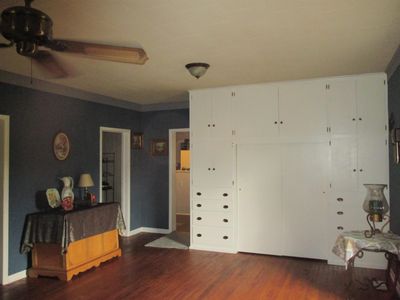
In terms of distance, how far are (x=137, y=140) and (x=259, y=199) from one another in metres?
2.77

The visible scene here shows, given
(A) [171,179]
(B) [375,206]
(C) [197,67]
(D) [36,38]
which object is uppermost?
(C) [197,67]

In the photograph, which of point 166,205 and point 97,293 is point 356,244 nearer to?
point 97,293

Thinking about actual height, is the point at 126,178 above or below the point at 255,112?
below

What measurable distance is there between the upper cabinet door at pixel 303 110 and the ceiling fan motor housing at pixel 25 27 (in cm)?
367

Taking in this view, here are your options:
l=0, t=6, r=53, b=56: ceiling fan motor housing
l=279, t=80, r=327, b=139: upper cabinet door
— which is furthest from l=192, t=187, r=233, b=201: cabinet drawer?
l=0, t=6, r=53, b=56: ceiling fan motor housing

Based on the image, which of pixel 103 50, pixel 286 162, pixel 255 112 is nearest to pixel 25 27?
pixel 103 50

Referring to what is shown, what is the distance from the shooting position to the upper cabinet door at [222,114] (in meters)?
5.00

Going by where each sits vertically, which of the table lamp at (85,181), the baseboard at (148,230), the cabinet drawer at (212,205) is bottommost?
the baseboard at (148,230)

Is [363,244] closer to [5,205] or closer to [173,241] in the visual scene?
[173,241]

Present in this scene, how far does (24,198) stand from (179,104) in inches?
124

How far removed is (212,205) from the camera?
5.06 metres

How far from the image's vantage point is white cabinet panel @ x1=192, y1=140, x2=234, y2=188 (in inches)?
197

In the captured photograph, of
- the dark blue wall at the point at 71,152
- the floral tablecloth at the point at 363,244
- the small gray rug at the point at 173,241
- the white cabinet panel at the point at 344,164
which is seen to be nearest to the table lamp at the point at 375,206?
the floral tablecloth at the point at 363,244

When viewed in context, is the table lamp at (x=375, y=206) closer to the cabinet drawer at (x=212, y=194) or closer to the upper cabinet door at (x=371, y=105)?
the upper cabinet door at (x=371, y=105)
